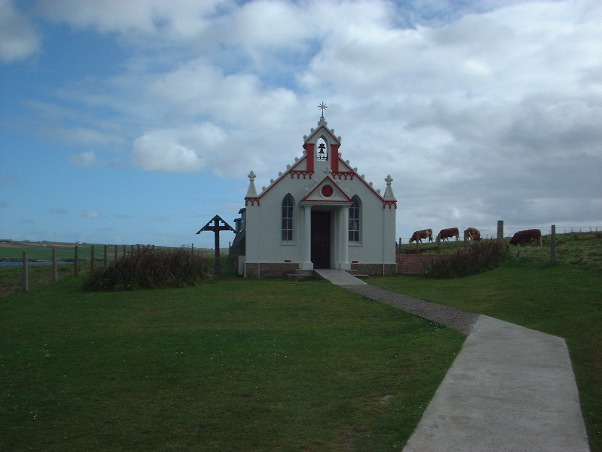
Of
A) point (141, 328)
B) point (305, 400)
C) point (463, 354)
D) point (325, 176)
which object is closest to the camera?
point (305, 400)

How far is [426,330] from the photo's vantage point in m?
11.9

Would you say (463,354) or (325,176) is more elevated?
(325,176)

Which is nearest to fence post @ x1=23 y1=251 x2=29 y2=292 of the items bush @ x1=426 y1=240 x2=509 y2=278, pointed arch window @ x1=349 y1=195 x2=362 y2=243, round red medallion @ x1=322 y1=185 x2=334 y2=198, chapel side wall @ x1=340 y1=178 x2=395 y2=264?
round red medallion @ x1=322 y1=185 x2=334 y2=198

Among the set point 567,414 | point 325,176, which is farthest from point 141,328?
point 325,176

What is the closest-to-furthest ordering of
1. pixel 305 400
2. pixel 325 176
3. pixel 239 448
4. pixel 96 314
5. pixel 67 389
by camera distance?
pixel 239 448 < pixel 305 400 < pixel 67 389 < pixel 96 314 < pixel 325 176

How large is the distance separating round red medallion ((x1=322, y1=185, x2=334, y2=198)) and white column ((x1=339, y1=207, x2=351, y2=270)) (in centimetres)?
93

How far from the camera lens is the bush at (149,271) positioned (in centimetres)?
2216

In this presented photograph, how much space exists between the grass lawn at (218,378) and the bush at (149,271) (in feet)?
22.5

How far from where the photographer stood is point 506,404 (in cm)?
682

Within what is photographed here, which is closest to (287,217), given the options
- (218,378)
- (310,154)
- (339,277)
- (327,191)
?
(327,191)

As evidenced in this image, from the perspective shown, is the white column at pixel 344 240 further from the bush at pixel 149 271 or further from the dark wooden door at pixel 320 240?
the bush at pixel 149 271

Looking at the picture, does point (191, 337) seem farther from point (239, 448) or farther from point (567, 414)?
point (567, 414)

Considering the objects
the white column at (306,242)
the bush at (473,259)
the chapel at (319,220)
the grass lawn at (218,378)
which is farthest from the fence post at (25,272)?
the bush at (473,259)

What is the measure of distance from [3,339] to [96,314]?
3598 millimetres
